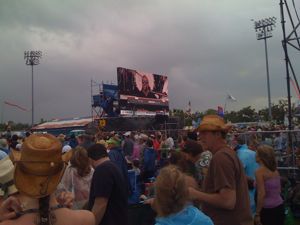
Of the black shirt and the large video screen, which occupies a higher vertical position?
the large video screen

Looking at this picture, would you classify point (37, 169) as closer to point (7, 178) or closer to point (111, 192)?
point (7, 178)

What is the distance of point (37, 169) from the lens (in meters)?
2.14

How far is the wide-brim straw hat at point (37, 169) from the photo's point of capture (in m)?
2.11

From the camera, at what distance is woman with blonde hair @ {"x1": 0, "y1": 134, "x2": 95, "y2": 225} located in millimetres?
2105

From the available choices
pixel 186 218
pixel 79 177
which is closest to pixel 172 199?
pixel 186 218

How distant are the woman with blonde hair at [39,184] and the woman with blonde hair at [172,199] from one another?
0.63 meters

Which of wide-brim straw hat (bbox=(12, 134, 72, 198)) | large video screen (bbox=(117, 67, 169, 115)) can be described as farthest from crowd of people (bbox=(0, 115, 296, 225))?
large video screen (bbox=(117, 67, 169, 115))

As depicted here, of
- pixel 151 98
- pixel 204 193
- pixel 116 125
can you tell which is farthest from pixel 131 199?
pixel 151 98

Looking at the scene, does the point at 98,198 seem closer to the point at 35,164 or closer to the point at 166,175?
the point at 166,175

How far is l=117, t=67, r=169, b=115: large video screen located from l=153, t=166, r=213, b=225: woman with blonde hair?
33.0 meters

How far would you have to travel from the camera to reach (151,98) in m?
41.2

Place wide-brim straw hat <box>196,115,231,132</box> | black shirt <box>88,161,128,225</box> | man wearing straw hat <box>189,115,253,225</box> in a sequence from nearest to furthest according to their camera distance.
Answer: man wearing straw hat <box>189,115,253,225</box> < wide-brim straw hat <box>196,115,231,132</box> < black shirt <box>88,161,128,225</box>

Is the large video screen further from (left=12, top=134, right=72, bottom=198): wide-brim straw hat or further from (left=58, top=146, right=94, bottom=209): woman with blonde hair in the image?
(left=12, top=134, right=72, bottom=198): wide-brim straw hat

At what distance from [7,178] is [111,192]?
171 cm
